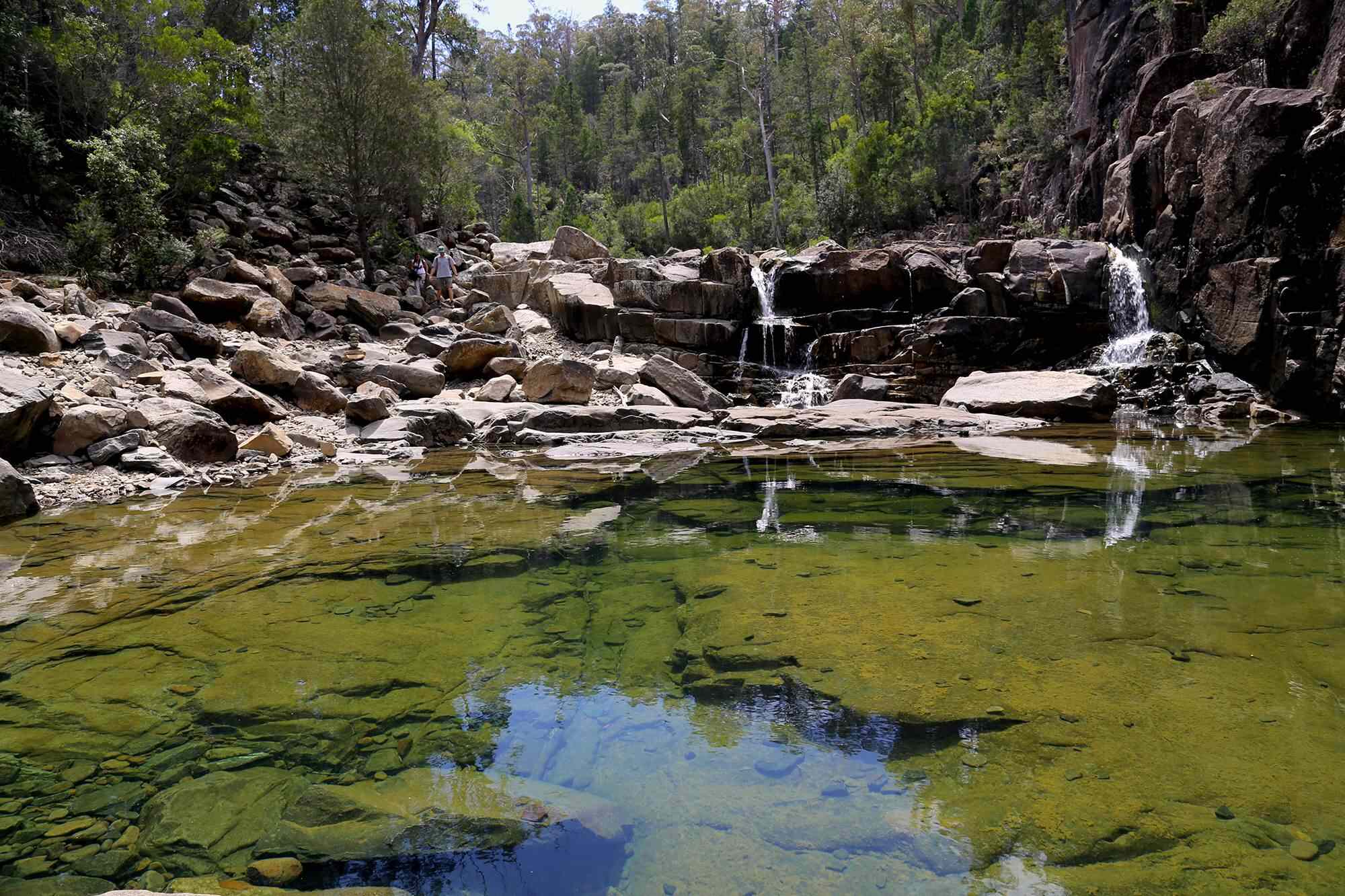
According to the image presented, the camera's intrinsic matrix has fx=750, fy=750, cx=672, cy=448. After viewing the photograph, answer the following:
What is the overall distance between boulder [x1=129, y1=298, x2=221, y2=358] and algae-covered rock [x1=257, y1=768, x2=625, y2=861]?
12.5 m

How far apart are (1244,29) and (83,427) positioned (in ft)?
79.1

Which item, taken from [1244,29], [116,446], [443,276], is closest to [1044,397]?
[1244,29]

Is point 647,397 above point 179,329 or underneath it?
underneath

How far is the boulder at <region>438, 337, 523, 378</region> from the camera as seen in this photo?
15109 mm

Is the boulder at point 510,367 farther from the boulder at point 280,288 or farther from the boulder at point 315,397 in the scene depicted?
the boulder at point 280,288

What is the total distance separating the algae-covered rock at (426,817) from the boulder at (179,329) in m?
12.5

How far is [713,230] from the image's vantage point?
3931 centimetres

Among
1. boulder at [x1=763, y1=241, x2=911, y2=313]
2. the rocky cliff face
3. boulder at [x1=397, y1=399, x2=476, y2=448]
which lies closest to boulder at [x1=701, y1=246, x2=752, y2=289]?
boulder at [x1=763, y1=241, x2=911, y2=313]

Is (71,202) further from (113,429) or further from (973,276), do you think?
(973,276)

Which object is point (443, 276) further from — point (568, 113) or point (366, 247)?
point (568, 113)

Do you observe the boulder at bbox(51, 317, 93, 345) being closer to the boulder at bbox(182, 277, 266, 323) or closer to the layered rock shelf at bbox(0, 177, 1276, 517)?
the layered rock shelf at bbox(0, 177, 1276, 517)

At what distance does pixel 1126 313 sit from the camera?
16969 mm

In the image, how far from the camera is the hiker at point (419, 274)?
21141mm

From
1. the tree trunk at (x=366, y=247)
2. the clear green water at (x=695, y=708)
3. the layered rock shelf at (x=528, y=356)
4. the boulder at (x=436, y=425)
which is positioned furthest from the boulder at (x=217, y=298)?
the clear green water at (x=695, y=708)
